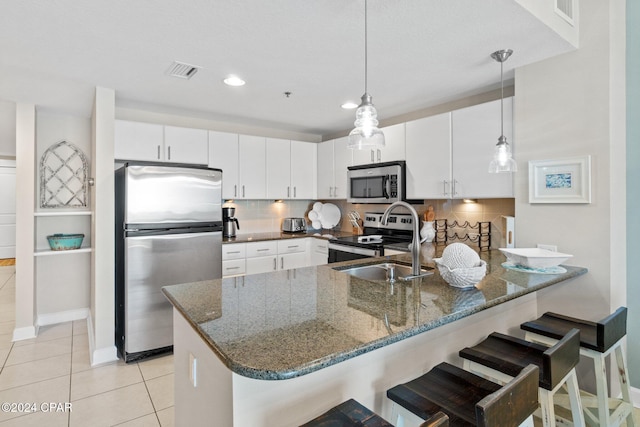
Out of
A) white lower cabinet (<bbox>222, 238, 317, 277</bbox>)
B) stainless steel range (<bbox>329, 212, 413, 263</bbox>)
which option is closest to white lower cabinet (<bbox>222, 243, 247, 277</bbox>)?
white lower cabinet (<bbox>222, 238, 317, 277</bbox>)

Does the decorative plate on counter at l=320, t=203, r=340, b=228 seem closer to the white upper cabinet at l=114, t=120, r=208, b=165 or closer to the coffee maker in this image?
the coffee maker

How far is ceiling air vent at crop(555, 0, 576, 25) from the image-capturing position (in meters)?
1.98

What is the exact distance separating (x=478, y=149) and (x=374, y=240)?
137cm

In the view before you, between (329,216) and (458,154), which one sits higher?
(458,154)

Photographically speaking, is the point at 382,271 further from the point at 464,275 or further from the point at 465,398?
the point at 465,398

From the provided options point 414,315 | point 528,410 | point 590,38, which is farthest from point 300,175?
point 528,410

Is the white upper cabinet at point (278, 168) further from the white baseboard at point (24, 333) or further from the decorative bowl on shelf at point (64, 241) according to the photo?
the white baseboard at point (24, 333)

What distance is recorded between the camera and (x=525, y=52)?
7.16ft

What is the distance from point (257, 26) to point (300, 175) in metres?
2.65

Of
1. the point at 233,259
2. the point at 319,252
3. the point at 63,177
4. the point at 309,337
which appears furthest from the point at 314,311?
the point at 63,177

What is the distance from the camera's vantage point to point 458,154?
2951 mm

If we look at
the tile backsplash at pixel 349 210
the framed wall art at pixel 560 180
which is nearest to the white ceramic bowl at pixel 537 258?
the framed wall art at pixel 560 180

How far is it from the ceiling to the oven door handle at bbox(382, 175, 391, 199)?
0.76m

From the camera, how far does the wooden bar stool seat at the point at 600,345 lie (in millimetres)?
1608
